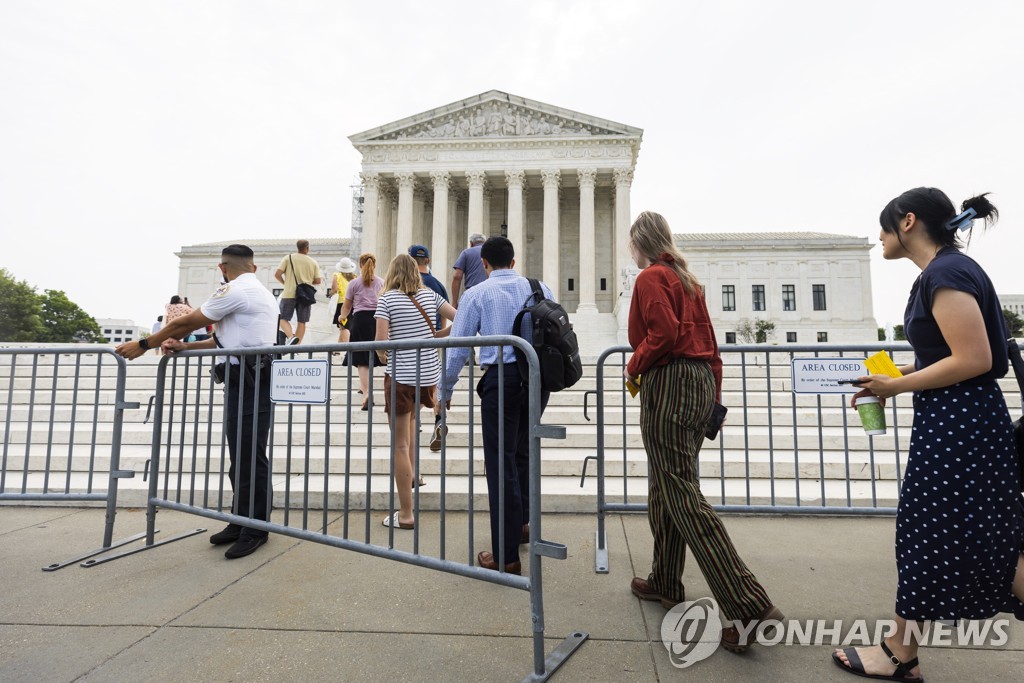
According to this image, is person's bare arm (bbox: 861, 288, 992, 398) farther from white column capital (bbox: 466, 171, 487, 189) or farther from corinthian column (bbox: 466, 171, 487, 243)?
white column capital (bbox: 466, 171, 487, 189)

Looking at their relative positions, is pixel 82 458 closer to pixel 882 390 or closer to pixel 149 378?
pixel 149 378

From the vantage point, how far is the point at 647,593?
262 centimetres

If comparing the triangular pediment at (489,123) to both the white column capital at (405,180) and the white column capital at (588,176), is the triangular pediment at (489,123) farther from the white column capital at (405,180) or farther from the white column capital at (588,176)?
the white column capital at (405,180)

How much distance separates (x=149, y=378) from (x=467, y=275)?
5996 mm

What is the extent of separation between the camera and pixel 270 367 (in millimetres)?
3346

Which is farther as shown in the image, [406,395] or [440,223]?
[440,223]

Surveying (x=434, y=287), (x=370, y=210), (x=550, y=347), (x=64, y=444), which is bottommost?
(x=64, y=444)

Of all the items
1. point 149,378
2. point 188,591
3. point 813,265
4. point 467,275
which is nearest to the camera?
point 188,591

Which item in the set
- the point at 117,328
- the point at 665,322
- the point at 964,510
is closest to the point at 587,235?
the point at 665,322

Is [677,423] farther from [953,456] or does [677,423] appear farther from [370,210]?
[370,210]

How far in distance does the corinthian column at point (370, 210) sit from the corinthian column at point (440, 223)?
366 centimetres

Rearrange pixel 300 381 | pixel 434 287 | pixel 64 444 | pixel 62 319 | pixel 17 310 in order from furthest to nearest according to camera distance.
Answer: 1. pixel 62 319
2. pixel 17 310
3. pixel 434 287
4. pixel 64 444
5. pixel 300 381

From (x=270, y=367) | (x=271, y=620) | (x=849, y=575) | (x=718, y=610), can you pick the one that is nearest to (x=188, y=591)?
(x=271, y=620)

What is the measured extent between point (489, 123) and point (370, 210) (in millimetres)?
9599
